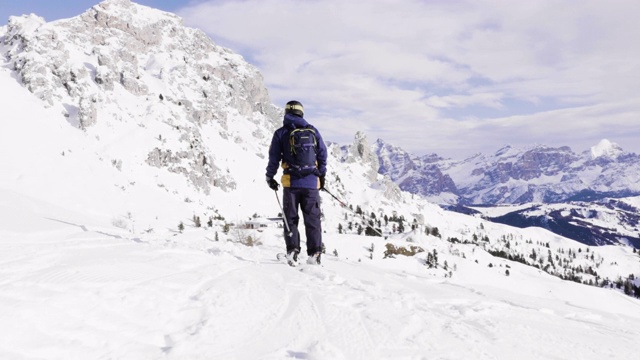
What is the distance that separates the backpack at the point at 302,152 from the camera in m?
10.1

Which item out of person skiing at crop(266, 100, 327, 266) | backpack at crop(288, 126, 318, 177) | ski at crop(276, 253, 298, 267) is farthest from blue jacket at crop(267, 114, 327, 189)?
ski at crop(276, 253, 298, 267)

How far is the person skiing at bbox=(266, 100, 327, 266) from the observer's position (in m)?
10.1

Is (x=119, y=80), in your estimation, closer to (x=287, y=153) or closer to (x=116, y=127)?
(x=116, y=127)

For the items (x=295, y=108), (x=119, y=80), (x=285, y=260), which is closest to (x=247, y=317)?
(x=285, y=260)

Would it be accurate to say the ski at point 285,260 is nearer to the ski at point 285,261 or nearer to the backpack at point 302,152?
the ski at point 285,261

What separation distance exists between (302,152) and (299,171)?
50 cm

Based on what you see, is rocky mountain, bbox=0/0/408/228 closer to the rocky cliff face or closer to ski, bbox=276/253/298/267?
the rocky cliff face

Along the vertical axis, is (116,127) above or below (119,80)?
below

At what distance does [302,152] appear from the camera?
10125 mm

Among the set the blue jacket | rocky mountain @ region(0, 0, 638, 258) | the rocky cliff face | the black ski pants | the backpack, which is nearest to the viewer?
the backpack

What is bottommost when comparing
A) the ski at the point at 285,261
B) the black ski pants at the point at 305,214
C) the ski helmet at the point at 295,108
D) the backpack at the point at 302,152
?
the ski at the point at 285,261

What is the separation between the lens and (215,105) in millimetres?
199125

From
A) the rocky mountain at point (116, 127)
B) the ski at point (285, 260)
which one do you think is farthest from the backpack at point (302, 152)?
the rocky mountain at point (116, 127)

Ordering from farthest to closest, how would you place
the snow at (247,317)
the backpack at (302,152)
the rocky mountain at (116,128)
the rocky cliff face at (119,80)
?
the rocky cliff face at (119,80) → the rocky mountain at (116,128) → the backpack at (302,152) → the snow at (247,317)
